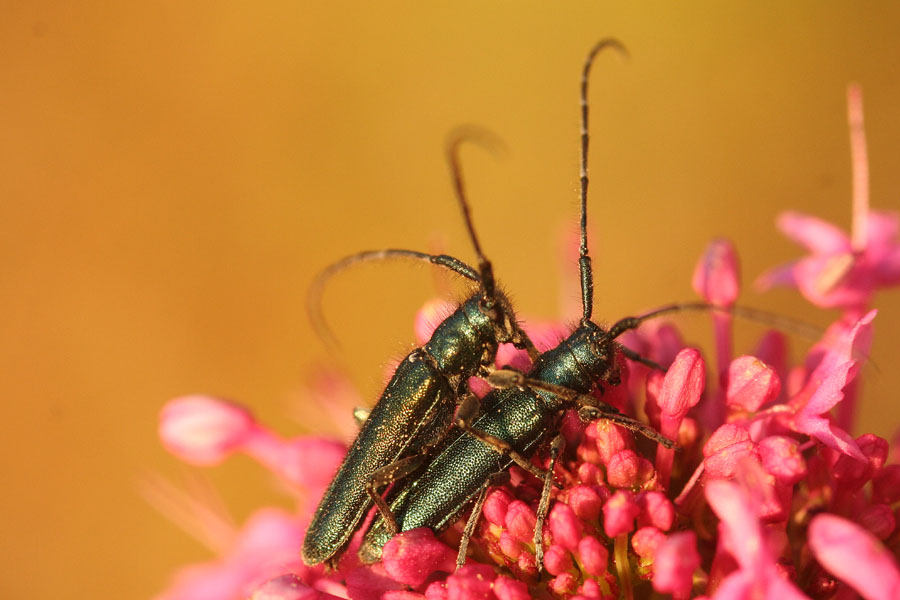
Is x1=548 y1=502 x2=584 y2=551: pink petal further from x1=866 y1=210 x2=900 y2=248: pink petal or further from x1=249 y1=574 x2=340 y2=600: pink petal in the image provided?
x1=866 y1=210 x2=900 y2=248: pink petal

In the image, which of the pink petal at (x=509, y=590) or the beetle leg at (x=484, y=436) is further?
Result: the beetle leg at (x=484, y=436)

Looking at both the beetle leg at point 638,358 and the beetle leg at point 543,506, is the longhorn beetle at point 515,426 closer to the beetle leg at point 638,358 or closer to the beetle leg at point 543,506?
the beetle leg at point 543,506

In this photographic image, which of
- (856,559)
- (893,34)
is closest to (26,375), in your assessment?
(856,559)

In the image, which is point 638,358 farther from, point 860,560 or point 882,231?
point 882,231

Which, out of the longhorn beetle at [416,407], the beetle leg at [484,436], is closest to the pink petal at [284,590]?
the longhorn beetle at [416,407]

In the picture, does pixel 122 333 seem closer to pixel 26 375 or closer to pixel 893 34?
pixel 26 375

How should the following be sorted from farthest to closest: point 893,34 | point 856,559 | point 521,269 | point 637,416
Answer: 1. point 521,269
2. point 893,34
3. point 637,416
4. point 856,559
